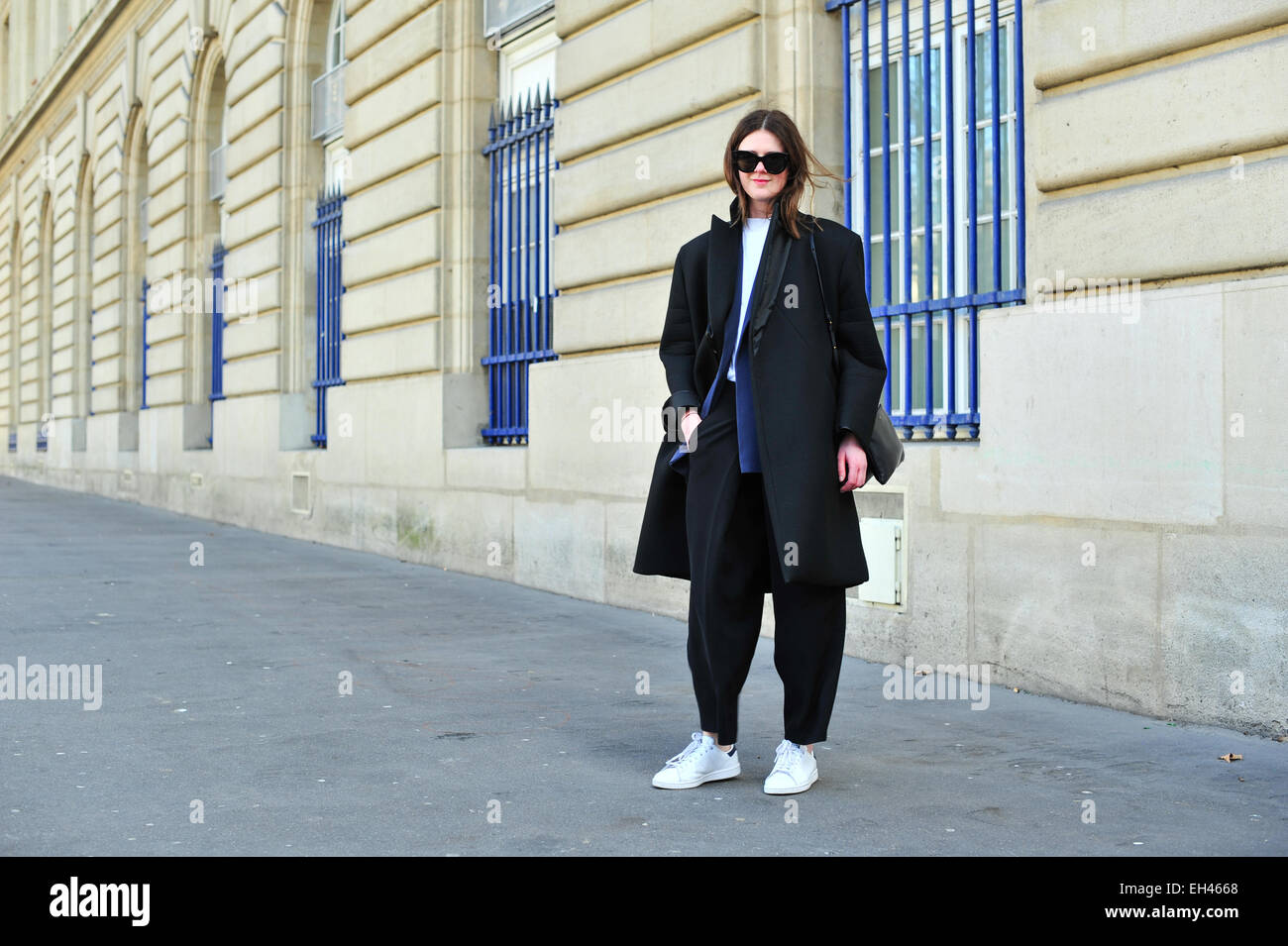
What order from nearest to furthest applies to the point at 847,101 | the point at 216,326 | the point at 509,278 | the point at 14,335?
the point at 847,101
the point at 509,278
the point at 216,326
the point at 14,335

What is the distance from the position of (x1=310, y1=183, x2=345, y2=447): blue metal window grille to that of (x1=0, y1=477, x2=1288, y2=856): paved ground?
5.86 metres

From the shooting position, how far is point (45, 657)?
6.60 meters

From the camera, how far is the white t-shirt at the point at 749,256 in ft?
13.6

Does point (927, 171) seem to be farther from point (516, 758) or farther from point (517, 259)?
point (517, 259)

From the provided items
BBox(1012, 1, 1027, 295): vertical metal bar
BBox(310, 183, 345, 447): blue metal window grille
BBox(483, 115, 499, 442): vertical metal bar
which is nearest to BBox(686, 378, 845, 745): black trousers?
BBox(1012, 1, 1027, 295): vertical metal bar

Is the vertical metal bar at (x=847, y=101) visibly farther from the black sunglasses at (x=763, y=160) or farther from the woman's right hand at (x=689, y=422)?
the woman's right hand at (x=689, y=422)

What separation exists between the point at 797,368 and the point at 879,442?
0.30 meters

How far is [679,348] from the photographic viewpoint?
4.30m

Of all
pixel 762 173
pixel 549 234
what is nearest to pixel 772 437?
pixel 762 173

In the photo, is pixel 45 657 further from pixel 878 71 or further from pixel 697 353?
pixel 878 71

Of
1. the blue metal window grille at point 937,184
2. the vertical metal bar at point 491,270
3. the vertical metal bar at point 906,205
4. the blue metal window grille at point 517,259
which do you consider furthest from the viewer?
the vertical metal bar at point 491,270

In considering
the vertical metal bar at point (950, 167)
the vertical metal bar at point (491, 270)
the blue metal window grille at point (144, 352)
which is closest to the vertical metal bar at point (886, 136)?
the vertical metal bar at point (950, 167)
